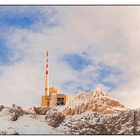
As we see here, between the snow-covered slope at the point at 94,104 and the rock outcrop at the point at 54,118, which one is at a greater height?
the snow-covered slope at the point at 94,104

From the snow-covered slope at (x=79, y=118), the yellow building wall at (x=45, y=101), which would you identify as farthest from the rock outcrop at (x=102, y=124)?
the yellow building wall at (x=45, y=101)

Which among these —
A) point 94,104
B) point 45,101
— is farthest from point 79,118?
point 45,101

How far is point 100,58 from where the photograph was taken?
3.60 m

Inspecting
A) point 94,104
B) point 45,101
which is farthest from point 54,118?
point 94,104

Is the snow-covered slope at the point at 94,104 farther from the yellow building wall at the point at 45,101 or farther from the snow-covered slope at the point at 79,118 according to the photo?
the yellow building wall at the point at 45,101

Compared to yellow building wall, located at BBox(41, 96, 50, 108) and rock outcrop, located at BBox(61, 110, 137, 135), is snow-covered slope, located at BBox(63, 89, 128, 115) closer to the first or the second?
rock outcrop, located at BBox(61, 110, 137, 135)

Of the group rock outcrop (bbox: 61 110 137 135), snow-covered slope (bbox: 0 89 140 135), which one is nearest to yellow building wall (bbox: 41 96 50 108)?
snow-covered slope (bbox: 0 89 140 135)

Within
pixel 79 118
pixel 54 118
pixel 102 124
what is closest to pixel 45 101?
pixel 54 118

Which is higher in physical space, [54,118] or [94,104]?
[94,104]

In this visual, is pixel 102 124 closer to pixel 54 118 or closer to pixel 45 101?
pixel 54 118

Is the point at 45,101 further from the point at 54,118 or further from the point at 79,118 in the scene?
the point at 79,118

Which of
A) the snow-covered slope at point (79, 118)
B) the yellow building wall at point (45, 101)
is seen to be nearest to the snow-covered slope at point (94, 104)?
the snow-covered slope at point (79, 118)

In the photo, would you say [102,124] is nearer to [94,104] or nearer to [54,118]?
[94,104]
